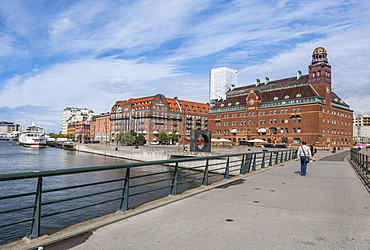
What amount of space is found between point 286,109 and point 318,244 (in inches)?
3415

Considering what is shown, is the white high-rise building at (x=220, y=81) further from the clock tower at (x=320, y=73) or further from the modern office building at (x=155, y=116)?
the clock tower at (x=320, y=73)

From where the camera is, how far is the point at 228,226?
6051mm

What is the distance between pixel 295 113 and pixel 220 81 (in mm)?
49585

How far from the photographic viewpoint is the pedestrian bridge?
5.00 meters

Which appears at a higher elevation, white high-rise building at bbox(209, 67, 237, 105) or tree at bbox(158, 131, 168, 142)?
white high-rise building at bbox(209, 67, 237, 105)

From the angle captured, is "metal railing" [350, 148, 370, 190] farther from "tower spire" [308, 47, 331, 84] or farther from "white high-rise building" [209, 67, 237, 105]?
"white high-rise building" [209, 67, 237, 105]

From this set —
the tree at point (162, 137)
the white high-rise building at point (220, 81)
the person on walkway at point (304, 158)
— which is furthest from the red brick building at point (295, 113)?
the person on walkway at point (304, 158)

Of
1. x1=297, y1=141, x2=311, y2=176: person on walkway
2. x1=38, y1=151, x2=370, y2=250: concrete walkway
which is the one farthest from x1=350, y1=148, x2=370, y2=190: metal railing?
x1=38, y1=151, x2=370, y2=250: concrete walkway

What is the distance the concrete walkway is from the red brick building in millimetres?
77054

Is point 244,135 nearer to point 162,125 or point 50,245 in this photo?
point 162,125

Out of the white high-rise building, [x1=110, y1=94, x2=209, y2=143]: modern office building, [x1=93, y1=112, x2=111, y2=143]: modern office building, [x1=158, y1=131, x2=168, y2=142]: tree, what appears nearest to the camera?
[x1=158, y1=131, x2=168, y2=142]: tree

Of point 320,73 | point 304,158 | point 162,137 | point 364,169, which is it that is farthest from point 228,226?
point 162,137

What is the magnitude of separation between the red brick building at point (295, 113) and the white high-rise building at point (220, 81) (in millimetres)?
22390

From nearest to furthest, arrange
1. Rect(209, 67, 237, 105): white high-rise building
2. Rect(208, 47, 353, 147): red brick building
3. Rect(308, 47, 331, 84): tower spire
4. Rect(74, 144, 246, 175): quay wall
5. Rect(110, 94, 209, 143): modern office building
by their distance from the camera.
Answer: Rect(74, 144, 246, 175): quay wall, Rect(208, 47, 353, 147): red brick building, Rect(308, 47, 331, 84): tower spire, Rect(110, 94, 209, 143): modern office building, Rect(209, 67, 237, 105): white high-rise building
